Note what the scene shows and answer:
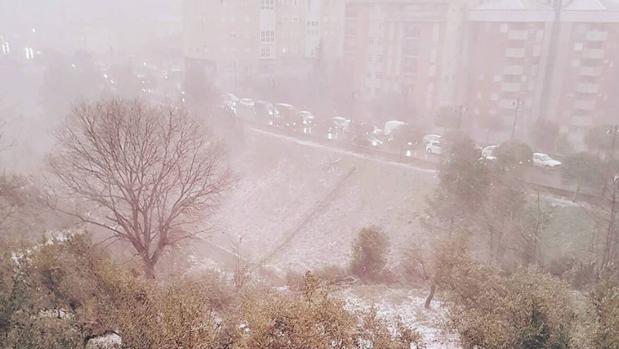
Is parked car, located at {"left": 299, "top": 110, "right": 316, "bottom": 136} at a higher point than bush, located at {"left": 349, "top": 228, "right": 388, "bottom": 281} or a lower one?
higher

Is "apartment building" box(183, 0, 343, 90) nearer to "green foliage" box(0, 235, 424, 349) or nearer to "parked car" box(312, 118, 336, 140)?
"parked car" box(312, 118, 336, 140)

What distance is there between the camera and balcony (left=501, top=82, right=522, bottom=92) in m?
38.6

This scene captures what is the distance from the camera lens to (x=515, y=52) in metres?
37.8

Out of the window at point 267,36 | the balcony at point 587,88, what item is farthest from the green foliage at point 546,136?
the window at point 267,36

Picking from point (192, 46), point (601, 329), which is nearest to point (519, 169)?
point (601, 329)

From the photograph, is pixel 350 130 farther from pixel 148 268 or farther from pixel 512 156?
pixel 148 268

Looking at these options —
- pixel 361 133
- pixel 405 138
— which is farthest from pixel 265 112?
pixel 405 138

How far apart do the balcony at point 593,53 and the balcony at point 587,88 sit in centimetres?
201

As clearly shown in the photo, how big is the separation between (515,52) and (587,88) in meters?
5.80

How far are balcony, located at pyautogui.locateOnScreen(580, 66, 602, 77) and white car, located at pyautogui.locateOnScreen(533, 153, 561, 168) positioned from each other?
1098cm

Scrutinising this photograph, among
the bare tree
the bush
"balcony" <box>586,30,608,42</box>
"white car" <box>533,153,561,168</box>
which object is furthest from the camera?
"balcony" <box>586,30,608,42</box>

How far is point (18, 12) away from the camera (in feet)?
335

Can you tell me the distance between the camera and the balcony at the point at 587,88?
36750 millimetres

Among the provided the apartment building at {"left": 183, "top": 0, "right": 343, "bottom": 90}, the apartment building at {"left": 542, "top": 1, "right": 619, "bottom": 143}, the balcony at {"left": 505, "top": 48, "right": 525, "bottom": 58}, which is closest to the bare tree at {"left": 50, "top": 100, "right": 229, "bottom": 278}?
the balcony at {"left": 505, "top": 48, "right": 525, "bottom": 58}
